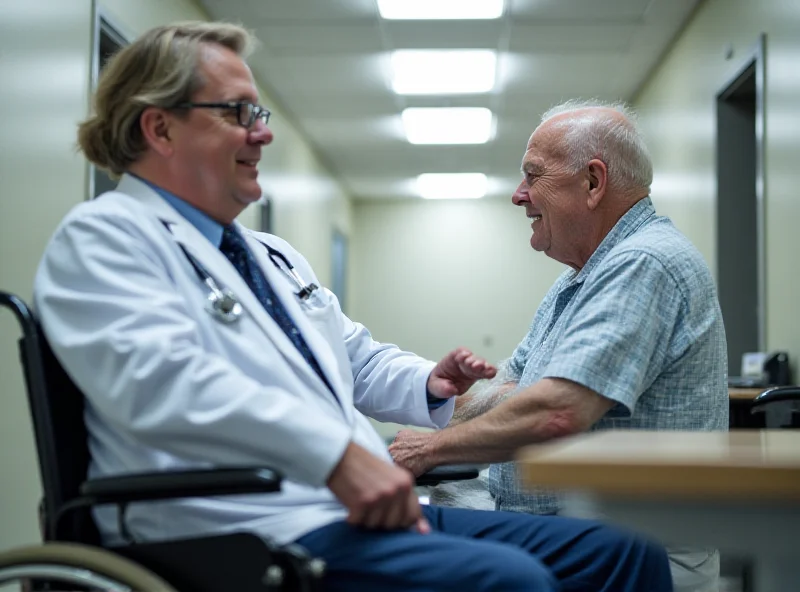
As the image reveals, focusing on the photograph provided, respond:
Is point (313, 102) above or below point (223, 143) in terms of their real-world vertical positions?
above

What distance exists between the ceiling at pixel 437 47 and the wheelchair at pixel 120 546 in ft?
14.9

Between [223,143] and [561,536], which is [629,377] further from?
[223,143]

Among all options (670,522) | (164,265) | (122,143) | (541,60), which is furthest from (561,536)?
(541,60)

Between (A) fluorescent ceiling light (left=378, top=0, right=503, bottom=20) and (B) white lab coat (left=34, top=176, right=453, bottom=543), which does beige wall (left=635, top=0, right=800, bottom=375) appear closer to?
(A) fluorescent ceiling light (left=378, top=0, right=503, bottom=20)

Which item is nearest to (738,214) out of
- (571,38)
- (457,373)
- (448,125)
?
(571,38)

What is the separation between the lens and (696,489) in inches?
32.8

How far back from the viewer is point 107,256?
1266 millimetres

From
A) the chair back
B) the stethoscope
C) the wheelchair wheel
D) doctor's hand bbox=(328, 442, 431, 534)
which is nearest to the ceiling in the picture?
the stethoscope

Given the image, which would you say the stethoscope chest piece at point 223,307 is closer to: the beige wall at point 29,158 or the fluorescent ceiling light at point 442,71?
the beige wall at point 29,158

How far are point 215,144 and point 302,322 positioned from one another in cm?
32

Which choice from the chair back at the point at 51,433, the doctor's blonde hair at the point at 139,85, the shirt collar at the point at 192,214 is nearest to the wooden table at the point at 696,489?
the chair back at the point at 51,433

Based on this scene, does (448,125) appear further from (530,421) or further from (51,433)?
(51,433)

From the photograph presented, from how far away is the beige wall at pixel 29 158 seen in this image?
316 cm

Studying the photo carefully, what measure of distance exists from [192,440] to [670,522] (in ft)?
1.98
